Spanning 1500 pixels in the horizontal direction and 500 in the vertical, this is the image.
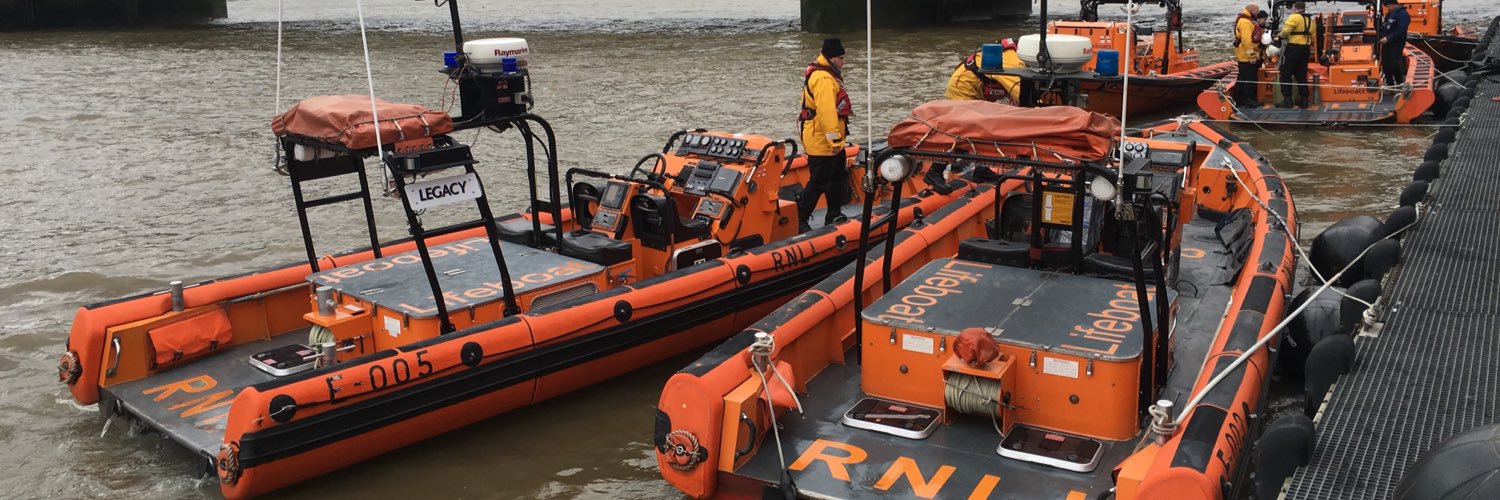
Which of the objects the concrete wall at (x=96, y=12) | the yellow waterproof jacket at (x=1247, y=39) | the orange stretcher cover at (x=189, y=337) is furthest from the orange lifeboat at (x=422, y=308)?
the concrete wall at (x=96, y=12)

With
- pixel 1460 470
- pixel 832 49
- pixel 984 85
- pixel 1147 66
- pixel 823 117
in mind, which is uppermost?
pixel 832 49

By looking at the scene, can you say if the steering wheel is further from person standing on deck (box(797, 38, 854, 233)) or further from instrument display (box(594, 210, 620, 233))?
person standing on deck (box(797, 38, 854, 233))

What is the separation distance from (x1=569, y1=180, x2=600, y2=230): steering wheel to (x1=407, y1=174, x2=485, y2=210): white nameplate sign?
1.78 meters

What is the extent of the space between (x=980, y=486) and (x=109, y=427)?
4566 millimetres

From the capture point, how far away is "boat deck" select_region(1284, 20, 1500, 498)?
15.1ft

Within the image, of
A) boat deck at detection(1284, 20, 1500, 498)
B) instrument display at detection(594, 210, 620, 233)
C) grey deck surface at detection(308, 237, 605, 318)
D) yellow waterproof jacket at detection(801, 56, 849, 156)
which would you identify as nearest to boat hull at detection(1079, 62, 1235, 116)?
yellow waterproof jacket at detection(801, 56, 849, 156)

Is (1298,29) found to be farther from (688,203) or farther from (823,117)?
(688,203)

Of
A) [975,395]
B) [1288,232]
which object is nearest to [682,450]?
[975,395]

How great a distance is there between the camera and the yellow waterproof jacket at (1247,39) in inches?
579

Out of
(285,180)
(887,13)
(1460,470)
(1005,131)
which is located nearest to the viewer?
(1460,470)

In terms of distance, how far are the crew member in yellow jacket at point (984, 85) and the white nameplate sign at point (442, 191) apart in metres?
4.30

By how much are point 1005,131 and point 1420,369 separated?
7.05 ft

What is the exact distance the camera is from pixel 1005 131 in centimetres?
542

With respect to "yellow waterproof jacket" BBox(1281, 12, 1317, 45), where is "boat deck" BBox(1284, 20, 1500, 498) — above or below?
below
